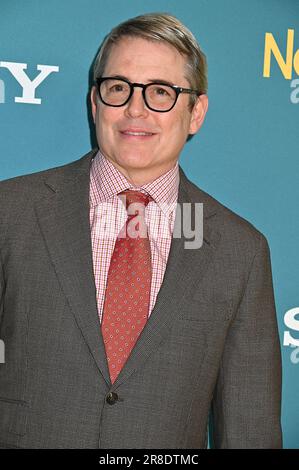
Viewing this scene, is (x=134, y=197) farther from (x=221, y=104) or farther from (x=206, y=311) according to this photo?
(x=221, y=104)

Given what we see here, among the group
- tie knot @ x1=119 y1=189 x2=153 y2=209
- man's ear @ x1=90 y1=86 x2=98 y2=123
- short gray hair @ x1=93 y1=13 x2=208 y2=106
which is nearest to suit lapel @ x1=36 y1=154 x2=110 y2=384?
tie knot @ x1=119 y1=189 x2=153 y2=209

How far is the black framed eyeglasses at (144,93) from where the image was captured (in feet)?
5.96

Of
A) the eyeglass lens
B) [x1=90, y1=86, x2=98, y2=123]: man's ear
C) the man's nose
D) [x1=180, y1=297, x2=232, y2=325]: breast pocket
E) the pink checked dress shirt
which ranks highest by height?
[x1=90, y1=86, x2=98, y2=123]: man's ear

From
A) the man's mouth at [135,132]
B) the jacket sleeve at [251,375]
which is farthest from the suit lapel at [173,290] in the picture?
the man's mouth at [135,132]

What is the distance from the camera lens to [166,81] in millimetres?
1819

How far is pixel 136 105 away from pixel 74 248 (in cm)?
39

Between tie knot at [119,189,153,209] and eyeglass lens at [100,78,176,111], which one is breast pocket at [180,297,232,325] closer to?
tie knot at [119,189,153,209]

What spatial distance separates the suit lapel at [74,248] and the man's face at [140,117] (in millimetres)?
136

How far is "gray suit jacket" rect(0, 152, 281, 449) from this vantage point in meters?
1.73

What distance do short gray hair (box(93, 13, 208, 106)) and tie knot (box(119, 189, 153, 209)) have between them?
10.8 inches

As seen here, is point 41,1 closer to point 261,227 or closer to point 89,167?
point 89,167

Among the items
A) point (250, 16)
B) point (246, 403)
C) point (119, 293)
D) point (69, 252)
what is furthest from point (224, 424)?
point (250, 16)

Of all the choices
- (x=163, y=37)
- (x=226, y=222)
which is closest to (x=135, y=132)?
(x=163, y=37)

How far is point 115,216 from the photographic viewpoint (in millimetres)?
1855
